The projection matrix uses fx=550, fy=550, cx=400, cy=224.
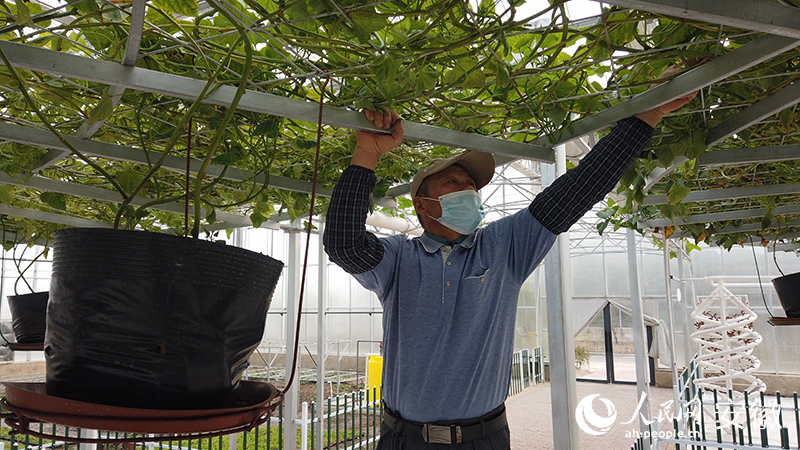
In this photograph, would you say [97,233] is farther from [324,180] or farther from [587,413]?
[587,413]

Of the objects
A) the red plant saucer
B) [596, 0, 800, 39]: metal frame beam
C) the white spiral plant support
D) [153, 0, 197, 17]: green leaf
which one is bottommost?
the white spiral plant support

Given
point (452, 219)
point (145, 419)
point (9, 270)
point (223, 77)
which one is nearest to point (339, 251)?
point (452, 219)

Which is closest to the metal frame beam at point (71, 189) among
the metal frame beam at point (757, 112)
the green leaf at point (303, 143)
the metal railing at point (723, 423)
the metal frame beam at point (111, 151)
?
the metal frame beam at point (111, 151)

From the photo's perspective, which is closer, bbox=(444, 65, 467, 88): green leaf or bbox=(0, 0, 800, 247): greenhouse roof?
bbox=(0, 0, 800, 247): greenhouse roof

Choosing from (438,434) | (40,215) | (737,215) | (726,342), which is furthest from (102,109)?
(726,342)

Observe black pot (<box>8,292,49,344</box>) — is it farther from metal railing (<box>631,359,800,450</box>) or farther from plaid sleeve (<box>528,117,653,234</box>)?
metal railing (<box>631,359,800,450</box>)

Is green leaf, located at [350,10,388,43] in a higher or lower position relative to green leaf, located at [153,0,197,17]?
lower

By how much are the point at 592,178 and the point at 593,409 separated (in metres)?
8.81

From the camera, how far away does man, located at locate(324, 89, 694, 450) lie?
1.33 m

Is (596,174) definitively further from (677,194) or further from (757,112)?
(677,194)

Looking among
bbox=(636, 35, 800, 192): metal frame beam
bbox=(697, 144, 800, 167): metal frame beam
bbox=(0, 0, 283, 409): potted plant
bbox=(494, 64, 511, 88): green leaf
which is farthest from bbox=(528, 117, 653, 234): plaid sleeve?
Answer: bbox=(0, 0, 283, 409): potted plant

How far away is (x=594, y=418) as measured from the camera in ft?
27.7

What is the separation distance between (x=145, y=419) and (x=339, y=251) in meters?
0.79

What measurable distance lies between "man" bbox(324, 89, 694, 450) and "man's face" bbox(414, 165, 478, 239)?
29 millimetres
